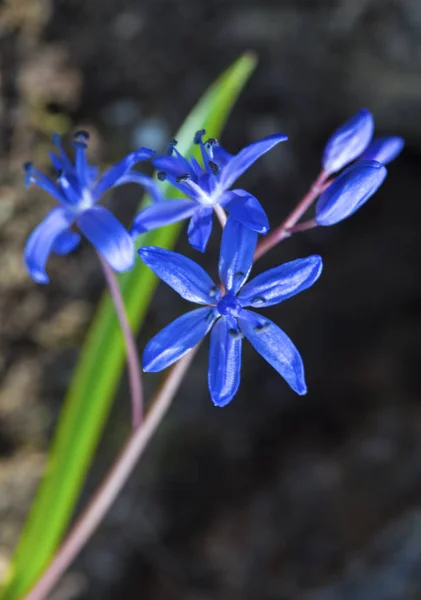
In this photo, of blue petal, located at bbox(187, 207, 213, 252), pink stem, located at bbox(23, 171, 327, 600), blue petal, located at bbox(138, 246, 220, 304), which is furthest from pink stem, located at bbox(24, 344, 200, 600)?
blue petal, located at bbox(187, 207, 213, 252)

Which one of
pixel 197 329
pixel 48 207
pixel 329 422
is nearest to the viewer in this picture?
pixel 197 329

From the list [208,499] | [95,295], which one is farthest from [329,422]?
[95,295]

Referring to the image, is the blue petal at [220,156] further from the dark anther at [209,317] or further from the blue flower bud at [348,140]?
the dark anther at [209,317]

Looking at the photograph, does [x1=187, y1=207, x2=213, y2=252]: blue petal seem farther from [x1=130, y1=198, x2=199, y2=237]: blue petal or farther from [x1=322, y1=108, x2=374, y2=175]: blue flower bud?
[x1=322, y1=108, x2=374, y2=175]: blue flower bud

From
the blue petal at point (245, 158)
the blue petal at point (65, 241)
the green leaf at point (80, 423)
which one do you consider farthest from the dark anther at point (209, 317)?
the green leaf at point (80, 423)

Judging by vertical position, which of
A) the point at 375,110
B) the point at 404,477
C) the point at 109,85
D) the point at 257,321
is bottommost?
the point at 404,477

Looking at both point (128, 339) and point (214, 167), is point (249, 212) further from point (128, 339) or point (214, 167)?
point (128, 339)

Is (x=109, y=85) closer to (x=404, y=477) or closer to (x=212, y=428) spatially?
(x=212, y=428)
